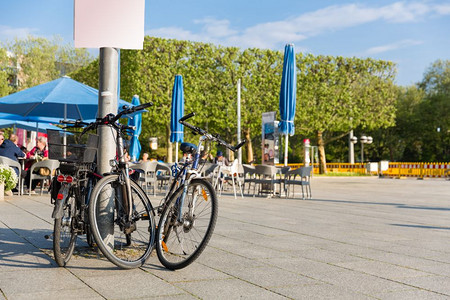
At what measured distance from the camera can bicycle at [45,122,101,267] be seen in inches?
170

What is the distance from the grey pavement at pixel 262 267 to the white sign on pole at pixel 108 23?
1897 millimetres

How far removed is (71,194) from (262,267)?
67.0 inches

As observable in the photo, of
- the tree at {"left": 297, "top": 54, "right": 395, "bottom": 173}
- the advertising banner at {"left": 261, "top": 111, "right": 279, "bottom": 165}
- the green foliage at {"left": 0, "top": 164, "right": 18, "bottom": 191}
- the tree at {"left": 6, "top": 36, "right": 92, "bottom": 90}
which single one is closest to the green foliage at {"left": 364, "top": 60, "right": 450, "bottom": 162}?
the tree at {"left": 297, "top": 54, "right": 395, "bottom": 173}

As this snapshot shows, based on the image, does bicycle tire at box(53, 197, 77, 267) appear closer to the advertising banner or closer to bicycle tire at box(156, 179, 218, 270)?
bicycle tire at box(156, 179, 218, 270)

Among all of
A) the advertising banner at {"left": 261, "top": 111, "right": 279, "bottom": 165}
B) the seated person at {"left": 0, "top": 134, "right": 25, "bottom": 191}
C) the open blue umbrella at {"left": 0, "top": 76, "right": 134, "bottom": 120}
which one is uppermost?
the open blue umbrella at {"left": 0, "top": 76, "right": 134, "bottom": 120}

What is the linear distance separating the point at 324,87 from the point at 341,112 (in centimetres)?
204

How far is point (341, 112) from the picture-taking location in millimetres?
34688

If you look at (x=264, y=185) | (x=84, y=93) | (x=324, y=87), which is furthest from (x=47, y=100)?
(x=324, y=87)

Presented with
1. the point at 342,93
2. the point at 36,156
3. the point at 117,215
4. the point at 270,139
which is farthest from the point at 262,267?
the point at 342,93

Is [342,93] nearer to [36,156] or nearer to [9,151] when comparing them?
[36,156]

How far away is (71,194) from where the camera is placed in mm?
4484

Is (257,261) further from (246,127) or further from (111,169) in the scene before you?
(246,127)

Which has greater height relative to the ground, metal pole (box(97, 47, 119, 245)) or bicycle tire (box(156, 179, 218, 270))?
metal pole (box(97, 47, 119, 245))

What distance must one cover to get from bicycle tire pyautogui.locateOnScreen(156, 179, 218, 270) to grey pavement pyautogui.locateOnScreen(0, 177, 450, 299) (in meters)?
0.13
